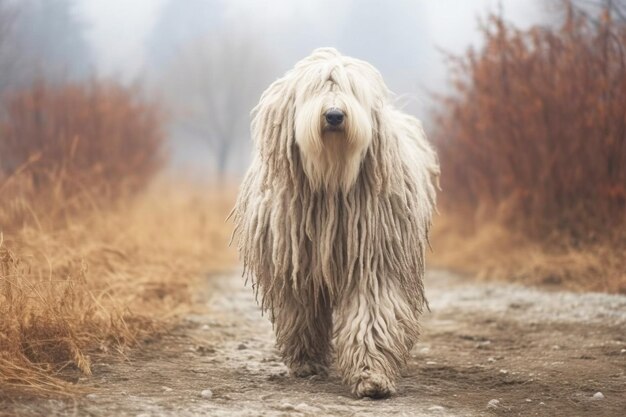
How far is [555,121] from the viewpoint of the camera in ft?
29.7

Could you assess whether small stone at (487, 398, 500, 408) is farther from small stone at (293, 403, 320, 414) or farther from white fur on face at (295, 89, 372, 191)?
white fur on face at (295, 89, 372, 191)

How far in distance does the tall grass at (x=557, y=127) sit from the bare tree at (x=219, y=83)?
1790cm

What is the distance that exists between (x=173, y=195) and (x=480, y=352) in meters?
9.73

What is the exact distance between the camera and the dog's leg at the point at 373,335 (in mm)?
4398

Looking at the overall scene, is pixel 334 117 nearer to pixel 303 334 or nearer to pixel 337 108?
pixel 337 108

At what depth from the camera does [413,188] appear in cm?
503

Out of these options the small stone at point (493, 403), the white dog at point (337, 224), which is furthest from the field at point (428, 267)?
the white dog at point (337, 224)

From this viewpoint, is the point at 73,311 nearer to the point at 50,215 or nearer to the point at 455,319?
the point at 50,215

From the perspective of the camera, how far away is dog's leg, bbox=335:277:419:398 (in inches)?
173

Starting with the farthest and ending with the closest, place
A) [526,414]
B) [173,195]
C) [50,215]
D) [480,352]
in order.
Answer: [173,195]
[50,215]
[480,352]
[526,414]

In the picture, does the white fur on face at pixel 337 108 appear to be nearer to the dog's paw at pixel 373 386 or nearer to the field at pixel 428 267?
the dog's paw at pixel 373 386

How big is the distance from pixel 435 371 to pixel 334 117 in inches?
71.0

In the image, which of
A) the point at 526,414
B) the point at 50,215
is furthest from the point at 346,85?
the point at 50,215

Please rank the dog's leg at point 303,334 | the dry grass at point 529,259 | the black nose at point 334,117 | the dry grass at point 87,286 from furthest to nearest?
the dry grass at point 529,259 → the dog's leg at point 303,334 → the dry grass at point 87,286 → the black nose at point 334,117
